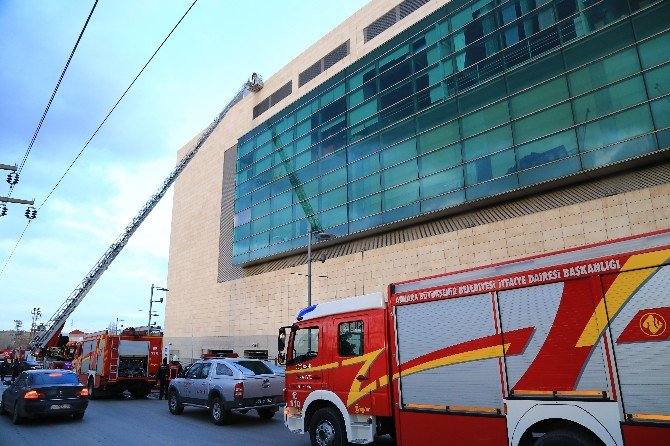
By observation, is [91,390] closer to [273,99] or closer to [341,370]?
[341,370]

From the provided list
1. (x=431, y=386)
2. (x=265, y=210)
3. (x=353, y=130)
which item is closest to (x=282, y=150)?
(x=265, y=210)

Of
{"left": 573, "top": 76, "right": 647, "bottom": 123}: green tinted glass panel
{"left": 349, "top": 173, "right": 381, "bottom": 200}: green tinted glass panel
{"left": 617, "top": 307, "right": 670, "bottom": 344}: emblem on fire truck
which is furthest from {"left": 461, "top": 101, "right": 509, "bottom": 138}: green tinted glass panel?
{"left": 617, "top": 307, "right": 670, "bottom": 344}: emblem on fire truck

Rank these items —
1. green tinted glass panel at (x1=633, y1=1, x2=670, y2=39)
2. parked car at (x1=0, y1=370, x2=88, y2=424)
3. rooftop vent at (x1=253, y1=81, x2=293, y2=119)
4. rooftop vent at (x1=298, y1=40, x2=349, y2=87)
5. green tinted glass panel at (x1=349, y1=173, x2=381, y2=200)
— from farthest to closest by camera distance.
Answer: rooftop vent at (x1=253, y1=81, x2=293, y2=119), rooftop vent at (x1=298, y1=40, x2=349, y2=87), green tinted glass panel at (x1=349, y1=173, x2=381, y2=200), green tinted glass panel at (x1=633, y1=1, x2=670, y2=39), parked car at (x1=0, y1=370, x2=88, y2=424)

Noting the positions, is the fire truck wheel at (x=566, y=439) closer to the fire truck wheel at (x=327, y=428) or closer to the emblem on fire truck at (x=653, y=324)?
the emblem on fire truck at (x=653, y=324)

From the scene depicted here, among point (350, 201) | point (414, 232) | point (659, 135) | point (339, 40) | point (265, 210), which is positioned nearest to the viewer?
point (659, 135)

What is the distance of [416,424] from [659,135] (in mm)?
17430

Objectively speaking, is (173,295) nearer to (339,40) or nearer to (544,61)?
(339,40)

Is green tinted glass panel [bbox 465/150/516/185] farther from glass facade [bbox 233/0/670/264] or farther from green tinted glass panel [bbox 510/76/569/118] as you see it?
green tinted glass panel [bbox 510/76/569/118]

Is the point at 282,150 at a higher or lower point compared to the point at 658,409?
higher

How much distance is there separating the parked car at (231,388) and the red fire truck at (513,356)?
4.35 m

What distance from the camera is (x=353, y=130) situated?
3150 centimetres

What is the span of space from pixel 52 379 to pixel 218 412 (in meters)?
4.86

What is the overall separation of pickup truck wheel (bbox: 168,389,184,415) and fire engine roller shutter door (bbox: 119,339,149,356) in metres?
6.20

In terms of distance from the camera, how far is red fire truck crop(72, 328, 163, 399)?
19312 millimetres
